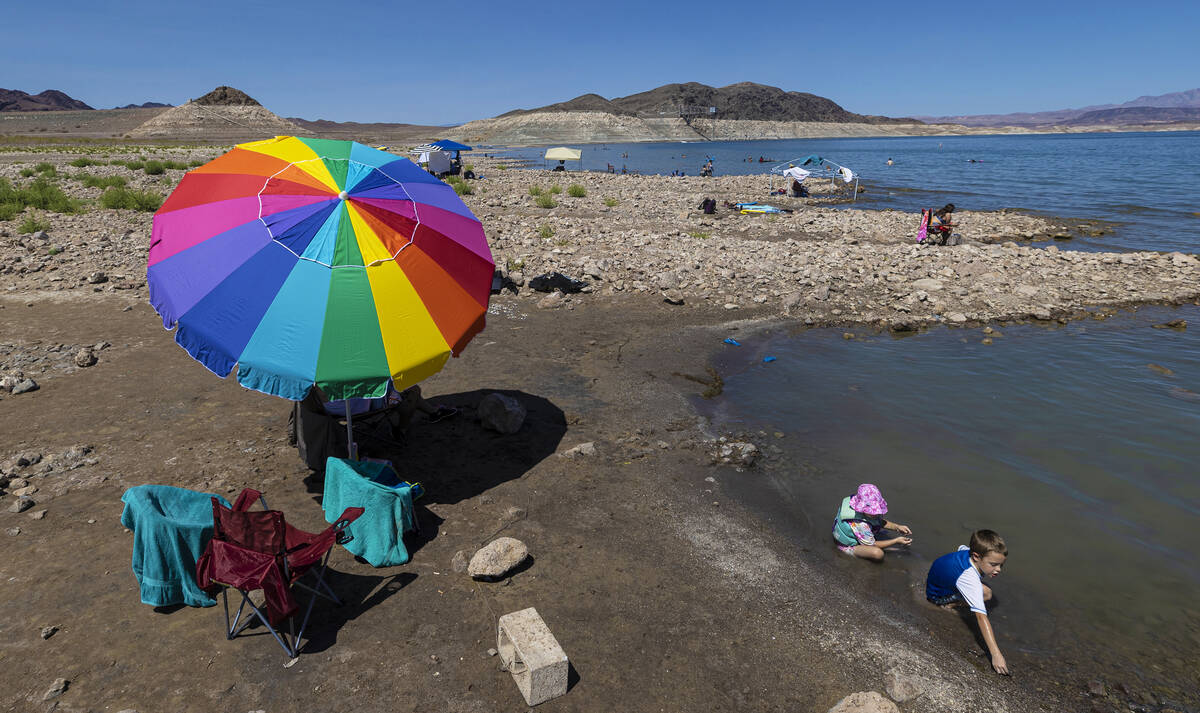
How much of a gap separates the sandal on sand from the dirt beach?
0.19 m

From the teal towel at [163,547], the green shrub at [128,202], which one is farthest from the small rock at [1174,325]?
the green shrub at [128,202]

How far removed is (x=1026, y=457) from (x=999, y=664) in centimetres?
421

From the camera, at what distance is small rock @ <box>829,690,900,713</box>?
3.68m

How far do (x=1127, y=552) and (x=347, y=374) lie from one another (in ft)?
24.3

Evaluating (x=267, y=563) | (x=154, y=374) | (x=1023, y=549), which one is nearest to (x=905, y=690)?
(x=1023, y=549)

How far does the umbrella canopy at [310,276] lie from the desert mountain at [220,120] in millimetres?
106986

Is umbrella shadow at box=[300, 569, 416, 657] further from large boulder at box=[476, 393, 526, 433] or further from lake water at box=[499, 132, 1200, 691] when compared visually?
lake water at box=[499, 132, 1200, 691]

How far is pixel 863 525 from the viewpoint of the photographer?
5.54 metres

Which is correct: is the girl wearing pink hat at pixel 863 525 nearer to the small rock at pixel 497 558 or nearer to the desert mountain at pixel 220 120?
the small rock at pixel 497 558

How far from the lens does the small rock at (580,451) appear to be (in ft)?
23.0

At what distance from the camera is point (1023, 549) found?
5895mm

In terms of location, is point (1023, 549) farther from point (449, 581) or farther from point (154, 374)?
point (154, 374)

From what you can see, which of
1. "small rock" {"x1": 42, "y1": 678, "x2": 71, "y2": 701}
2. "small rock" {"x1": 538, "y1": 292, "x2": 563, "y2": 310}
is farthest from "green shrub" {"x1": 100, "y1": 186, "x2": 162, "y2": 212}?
"small rock" {"x1": 42, "y1": 678, "x2": 71, "y2": 701}

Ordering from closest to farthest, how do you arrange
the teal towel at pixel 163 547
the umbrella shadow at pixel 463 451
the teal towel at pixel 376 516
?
the teal towel at pixel 163 547, the teal towel at pixel 376 516, the umbrella shadow at pixel 463 451
